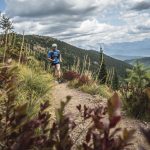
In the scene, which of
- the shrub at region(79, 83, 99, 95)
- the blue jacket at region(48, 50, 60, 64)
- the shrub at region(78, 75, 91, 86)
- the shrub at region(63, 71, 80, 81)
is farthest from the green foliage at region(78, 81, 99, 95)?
the blue jacket at region(48, 50, 60, 64)

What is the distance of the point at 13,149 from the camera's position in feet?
5.20

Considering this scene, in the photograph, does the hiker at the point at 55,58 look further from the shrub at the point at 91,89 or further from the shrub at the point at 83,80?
the shrub at the point at 91,89

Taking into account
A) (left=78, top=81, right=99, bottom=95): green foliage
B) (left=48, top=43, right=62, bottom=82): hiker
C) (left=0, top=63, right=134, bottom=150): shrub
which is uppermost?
(left=0, top=63, right=134, bottom=150): shrub

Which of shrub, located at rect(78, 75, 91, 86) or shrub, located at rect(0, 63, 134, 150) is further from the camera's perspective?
shrub, located at rect(78, 75, 91, 86)

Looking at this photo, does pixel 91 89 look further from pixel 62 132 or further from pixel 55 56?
pixel 62 132

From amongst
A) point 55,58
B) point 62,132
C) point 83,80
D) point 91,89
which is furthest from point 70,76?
point 62,132

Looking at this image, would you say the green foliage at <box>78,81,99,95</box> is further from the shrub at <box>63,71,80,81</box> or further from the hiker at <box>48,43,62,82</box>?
the hiker at <box>48,43,62,82</box>

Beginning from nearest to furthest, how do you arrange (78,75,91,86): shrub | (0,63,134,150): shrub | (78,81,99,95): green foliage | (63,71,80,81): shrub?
(0,63,134,150): shrub < (78,81,99,95): green foliage < (78,75,91,86): shrub < (63,71,80,81): shrub

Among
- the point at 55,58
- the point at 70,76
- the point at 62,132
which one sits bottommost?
the point at 70,76

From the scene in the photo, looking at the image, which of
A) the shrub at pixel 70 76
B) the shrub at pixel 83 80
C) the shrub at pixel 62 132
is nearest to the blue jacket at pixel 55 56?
the shrub at pixel 70 76

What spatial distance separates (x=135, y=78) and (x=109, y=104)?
13791 mm

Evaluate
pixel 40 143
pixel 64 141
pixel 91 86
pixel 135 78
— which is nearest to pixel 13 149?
pixel 64 141

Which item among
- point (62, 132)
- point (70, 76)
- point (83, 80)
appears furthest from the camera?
point (70, 76)

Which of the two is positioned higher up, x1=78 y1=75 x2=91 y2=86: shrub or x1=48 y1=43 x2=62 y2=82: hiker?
A: x1=48 y1=43 x2=62 y2=82: hiker
